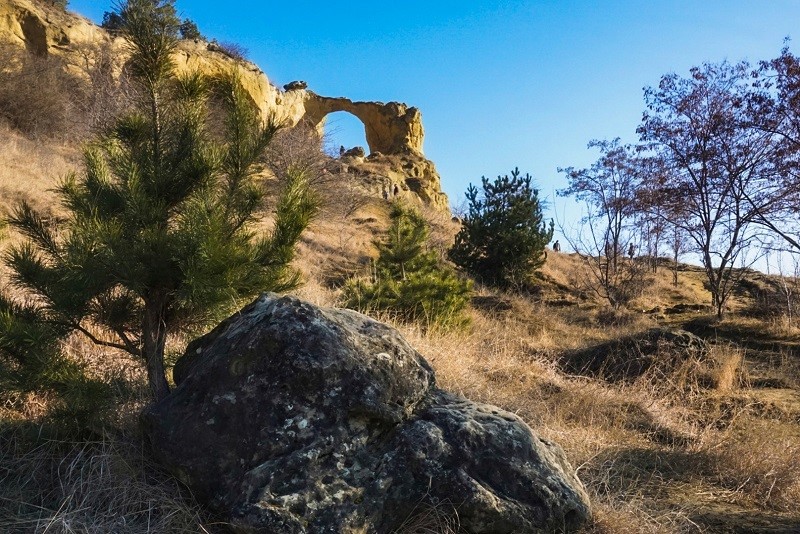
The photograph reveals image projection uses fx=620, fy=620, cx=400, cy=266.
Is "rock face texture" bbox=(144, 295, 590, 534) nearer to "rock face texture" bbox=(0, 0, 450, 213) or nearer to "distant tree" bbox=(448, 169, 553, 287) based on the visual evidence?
"rock face texture" bbox=(0, 0, 450, 213)

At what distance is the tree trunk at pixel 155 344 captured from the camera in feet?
12.3

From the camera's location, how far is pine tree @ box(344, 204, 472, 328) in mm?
Result: 8586

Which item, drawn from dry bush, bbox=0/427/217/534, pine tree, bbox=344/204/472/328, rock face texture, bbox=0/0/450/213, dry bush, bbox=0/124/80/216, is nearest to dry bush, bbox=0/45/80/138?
rock face texture, bbox=0/0/450/213

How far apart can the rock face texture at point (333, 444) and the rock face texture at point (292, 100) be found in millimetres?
1742

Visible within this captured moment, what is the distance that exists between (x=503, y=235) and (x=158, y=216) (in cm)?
1523

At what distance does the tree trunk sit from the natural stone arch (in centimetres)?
4130

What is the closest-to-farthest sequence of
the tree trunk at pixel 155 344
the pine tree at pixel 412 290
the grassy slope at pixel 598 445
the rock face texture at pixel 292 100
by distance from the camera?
the grassy slope at pixel 598 445
the tree trunk at pixel 155 344
the pine tree at pixel 412 290
the rock face texture at pixel 292 100

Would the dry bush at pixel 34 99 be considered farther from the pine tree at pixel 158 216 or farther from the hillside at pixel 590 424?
the pine tree at pixel 158 216

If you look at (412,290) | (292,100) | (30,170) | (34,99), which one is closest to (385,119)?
(292,100)

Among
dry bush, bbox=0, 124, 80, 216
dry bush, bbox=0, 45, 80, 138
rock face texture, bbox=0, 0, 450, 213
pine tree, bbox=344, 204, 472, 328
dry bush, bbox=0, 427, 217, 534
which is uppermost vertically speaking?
rock face texture, bbox=0, 0, 450, 213

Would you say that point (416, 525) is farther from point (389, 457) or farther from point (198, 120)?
point (198, 120)

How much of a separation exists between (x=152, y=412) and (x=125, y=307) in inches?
42.7

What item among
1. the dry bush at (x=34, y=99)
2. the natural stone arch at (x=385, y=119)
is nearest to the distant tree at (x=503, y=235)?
the dry bush at (x=34, y=99)

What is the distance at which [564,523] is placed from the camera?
2986 mm
